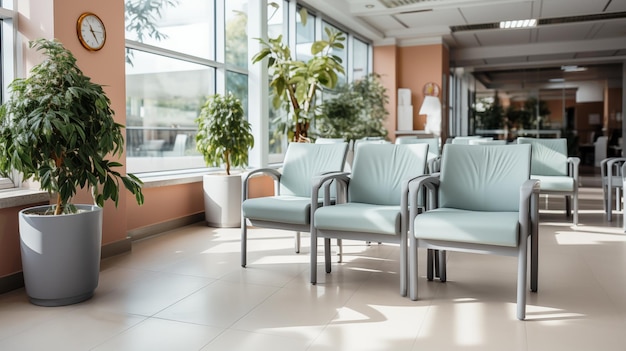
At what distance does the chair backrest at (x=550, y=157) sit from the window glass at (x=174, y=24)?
403 centimetres

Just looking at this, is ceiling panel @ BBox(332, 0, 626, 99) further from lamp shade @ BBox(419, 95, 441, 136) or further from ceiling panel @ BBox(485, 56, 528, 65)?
lamp shade @ BBox(419, 95, 441, 136)

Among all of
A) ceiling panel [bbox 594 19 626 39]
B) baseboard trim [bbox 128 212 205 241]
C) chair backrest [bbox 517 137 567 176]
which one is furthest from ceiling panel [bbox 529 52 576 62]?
baseboard trim [bbox 128 212 205 241]

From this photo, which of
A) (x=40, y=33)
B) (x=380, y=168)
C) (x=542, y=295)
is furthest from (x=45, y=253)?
(x=542, y=295)

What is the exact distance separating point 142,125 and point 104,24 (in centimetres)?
143

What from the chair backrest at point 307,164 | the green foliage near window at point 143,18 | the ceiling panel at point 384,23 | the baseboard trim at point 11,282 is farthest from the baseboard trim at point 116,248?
the ceiling panel at point 384,23

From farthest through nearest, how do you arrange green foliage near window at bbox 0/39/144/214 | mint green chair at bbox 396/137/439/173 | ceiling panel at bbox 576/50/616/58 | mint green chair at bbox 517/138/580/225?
1. ceiling panel at bbox 576/50/616/58
2. mint green chair at bbox 517/138/580/225
3. mint green chair at bbox 396/137/439/173
4. green foliage near window at bbox 0/39/144/214

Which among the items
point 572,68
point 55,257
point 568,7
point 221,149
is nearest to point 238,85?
point 221,149

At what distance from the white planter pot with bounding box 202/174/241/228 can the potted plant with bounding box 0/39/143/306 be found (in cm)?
243

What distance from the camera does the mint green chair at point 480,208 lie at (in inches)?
107

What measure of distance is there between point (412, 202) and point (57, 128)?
6.67 feet

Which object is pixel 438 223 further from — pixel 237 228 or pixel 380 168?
pixel 237 228

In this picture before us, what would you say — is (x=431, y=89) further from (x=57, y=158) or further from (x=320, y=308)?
(x=57, y=158)

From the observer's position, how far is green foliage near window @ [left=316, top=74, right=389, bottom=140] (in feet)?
26.0

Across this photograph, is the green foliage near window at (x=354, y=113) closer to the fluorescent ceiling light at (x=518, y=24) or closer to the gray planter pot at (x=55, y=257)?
the fluorescent ceiling light at (x=518, y=24)
